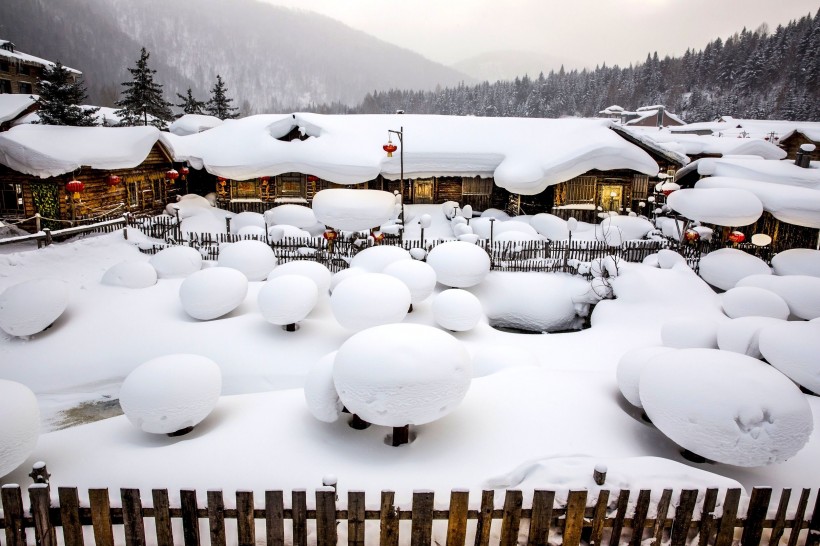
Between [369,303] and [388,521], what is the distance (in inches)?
280

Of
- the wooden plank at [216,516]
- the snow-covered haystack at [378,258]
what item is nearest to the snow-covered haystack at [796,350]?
the snow-covered haystack at [378,258]

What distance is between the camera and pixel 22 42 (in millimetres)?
88188

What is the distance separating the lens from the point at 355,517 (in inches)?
152

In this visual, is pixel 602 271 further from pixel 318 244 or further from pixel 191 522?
pixel 191 522

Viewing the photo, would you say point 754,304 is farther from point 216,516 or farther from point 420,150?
point 420,150

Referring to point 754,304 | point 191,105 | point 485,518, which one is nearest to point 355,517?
point 485,518

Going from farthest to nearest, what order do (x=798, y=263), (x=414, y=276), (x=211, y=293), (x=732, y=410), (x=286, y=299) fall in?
(x=798, y=263), (x=414, y=276), (x=211, y=293), (x=286, y=299), (x=732, y=410)

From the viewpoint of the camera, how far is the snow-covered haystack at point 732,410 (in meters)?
5.58

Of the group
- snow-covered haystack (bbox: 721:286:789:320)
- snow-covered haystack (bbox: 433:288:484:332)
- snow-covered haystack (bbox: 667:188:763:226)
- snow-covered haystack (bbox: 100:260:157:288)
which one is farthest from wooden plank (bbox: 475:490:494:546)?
snow-covered haystack (bbox: 667:188:763:226)

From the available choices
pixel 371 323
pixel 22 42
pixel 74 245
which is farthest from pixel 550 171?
pixel 22 42

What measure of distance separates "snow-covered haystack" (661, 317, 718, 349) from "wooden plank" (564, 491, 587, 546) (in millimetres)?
7548

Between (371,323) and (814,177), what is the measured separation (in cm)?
2131

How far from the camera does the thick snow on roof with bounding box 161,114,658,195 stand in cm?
2302

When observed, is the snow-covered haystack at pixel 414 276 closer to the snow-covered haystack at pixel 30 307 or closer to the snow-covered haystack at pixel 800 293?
the snow-covered haystack at pixel 30 307
